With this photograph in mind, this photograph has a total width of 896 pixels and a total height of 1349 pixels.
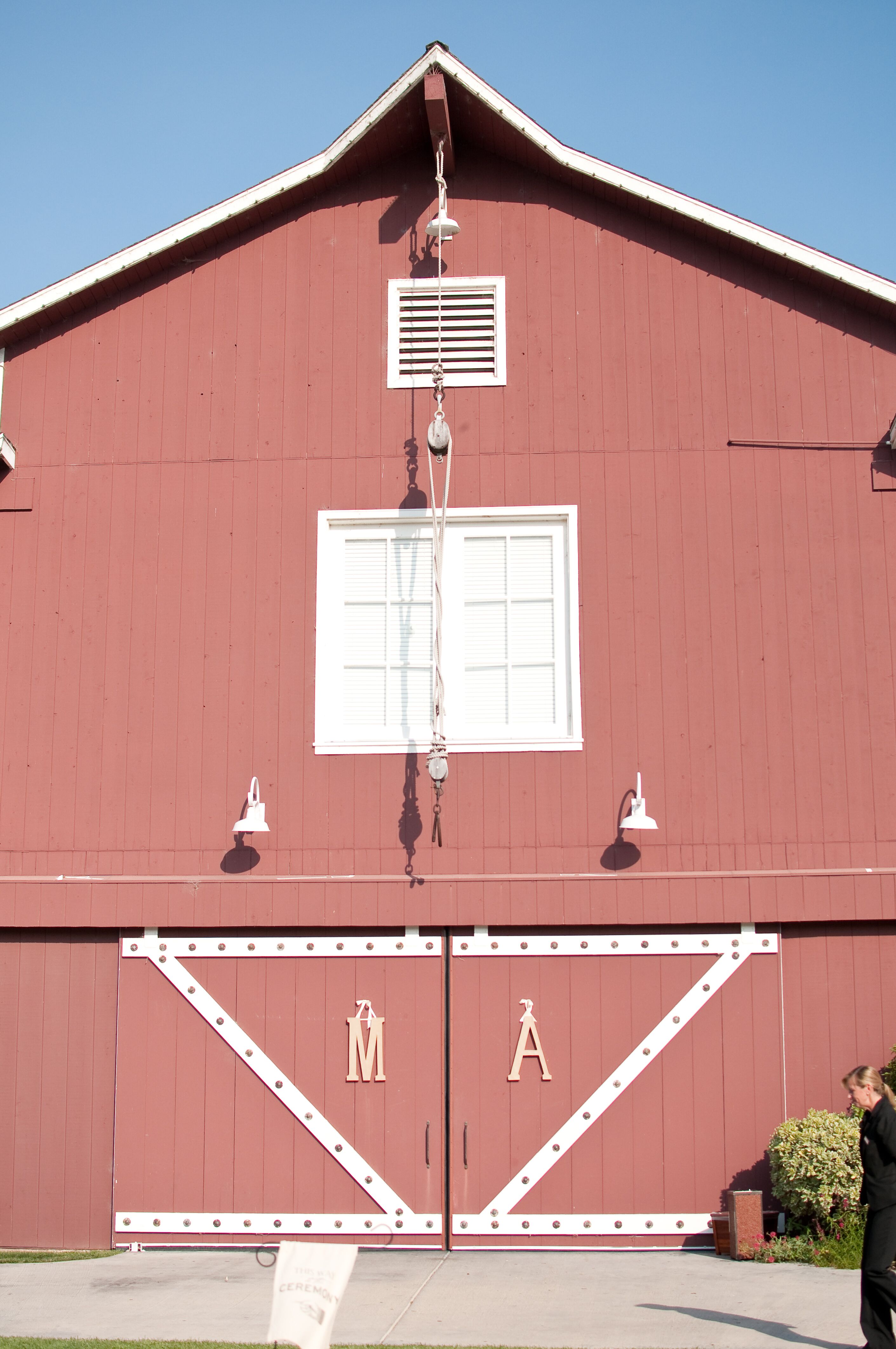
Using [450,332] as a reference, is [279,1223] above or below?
below

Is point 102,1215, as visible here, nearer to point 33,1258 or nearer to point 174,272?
point 33,1258

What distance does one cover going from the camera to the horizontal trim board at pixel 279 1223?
29.2 feet

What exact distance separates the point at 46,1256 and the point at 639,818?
5.11 meters

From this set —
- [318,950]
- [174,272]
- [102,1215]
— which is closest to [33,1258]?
[102,1215]

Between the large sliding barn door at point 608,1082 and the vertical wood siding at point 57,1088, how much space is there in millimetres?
2516

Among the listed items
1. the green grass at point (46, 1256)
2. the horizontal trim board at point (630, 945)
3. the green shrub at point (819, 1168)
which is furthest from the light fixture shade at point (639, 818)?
the green grass at point (46, 1256)

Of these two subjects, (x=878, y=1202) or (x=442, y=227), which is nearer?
(x=878, y=1202)

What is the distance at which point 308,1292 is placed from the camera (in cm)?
499

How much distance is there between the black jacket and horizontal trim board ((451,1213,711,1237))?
2.54m

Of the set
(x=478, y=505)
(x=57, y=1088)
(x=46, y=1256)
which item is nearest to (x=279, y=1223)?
(x=46, y=1256)

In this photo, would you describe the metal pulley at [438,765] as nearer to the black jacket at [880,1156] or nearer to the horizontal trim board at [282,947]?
the horizontal trim board at [282,947]

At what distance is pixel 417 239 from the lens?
405 inches

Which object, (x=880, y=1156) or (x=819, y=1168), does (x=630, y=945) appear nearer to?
(x=819, y=1168)

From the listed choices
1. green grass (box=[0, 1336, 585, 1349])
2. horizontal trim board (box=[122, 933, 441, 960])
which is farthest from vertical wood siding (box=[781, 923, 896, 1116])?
green grass (box=[0, 1336, 585, 1349])
